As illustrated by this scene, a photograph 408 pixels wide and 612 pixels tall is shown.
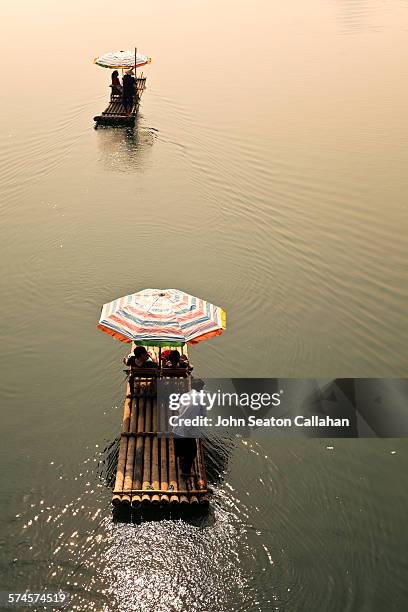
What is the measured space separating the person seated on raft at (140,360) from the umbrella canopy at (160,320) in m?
0.99

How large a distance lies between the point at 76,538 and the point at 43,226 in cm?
1354

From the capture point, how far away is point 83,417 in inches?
598

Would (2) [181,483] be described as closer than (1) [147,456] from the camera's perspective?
Yes

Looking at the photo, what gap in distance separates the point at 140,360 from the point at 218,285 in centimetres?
609

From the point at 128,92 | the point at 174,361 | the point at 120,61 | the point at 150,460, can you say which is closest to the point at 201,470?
the point at 150,460

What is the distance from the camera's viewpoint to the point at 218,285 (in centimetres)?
2012

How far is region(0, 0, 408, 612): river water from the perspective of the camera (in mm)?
11898

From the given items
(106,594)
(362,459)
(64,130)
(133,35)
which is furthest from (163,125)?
(106,594)

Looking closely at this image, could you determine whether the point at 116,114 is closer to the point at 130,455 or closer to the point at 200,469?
the point at 130,455

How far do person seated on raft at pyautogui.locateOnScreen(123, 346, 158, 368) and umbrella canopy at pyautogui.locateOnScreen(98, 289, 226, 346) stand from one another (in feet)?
3.26

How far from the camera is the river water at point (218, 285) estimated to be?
11898 millimetres

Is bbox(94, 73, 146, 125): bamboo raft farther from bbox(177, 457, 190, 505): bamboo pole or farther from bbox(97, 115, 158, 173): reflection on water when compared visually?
bbox(177, 457, 190, 505): bamboo pole

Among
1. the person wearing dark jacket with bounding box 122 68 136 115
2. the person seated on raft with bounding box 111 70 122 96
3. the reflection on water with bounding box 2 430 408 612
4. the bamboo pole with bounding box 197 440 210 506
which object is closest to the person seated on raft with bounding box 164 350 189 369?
the reflection on water with bounding box 2 430 408 612

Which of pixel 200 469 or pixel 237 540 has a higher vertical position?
pixel 200 469
